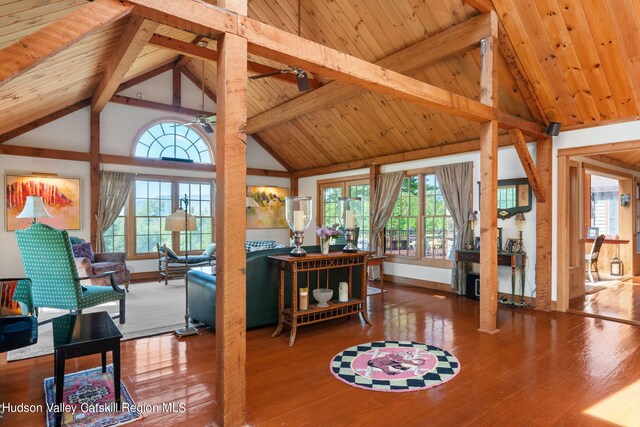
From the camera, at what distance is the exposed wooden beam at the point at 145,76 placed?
24.5ft

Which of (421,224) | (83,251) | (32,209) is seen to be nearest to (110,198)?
(83,251)

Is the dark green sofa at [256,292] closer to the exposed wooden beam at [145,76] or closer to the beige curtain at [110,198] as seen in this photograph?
the beige curtain at [110,198]

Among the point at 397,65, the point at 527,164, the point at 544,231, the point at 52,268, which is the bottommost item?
the point at 52,268

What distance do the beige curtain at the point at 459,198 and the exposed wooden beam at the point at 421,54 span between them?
206cm

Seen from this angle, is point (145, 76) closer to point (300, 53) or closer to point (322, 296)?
point (322, 296)

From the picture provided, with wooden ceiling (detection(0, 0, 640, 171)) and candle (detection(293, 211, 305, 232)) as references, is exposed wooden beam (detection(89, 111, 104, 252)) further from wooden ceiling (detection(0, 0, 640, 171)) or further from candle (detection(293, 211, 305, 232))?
candle (detection(293, 211, 305, 232))

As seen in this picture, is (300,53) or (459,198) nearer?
(300,53)

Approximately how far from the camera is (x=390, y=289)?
6.70 m

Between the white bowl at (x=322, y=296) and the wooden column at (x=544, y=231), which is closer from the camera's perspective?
the white bowl at (x=322, y=296)

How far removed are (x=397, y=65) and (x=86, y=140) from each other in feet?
19.7

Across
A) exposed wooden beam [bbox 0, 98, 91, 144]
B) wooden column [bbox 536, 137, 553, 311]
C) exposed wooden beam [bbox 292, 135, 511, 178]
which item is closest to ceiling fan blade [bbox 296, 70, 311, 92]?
exposed wooden beam [bbox 292, 135, 511, 178]

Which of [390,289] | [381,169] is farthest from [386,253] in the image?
[381,169]

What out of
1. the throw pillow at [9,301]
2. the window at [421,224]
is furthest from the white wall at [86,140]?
the throw pillow at [9,301]

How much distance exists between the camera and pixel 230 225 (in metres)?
2.19
